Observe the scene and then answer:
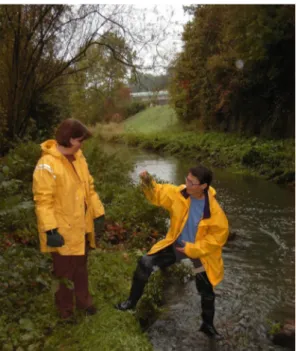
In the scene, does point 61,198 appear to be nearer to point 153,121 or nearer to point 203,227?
point 203,227

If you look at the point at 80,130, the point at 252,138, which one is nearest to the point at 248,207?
the point at 80,130

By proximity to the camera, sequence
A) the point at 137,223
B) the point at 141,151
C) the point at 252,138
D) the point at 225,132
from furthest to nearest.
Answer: the point at 141,151
the point at 225,132
the point at 252,138
the point at 137,223

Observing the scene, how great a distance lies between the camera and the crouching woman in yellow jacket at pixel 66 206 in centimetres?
345

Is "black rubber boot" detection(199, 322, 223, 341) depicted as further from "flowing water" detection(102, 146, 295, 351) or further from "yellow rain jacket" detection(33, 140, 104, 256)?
"yellow rain jacket" detection(33, 140, 104, 256)

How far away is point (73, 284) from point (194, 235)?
127cm

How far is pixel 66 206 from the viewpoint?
3.61 metres

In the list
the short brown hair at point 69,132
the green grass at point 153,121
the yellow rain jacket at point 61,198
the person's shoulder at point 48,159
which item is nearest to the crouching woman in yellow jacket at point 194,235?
the yellow rain jacket at point 61,198

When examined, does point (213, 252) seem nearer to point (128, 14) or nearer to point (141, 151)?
point (128, 14)

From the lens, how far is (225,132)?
22.6 m

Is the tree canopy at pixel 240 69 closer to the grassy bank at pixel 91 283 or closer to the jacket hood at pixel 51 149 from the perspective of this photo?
the grassy bank at pixel 91 283

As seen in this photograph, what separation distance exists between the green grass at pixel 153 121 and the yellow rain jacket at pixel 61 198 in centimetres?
2703

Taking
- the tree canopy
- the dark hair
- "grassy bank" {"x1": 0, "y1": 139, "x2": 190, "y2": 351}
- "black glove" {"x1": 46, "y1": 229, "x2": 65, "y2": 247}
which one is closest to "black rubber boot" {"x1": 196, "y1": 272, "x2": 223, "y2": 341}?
"grassy bank" {"x1": 0, "y1": 139, "x2": 190, "y2": 351}

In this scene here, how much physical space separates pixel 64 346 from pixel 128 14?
8631 mm

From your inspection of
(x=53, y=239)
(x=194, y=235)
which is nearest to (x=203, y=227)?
(x=194, y=235)
